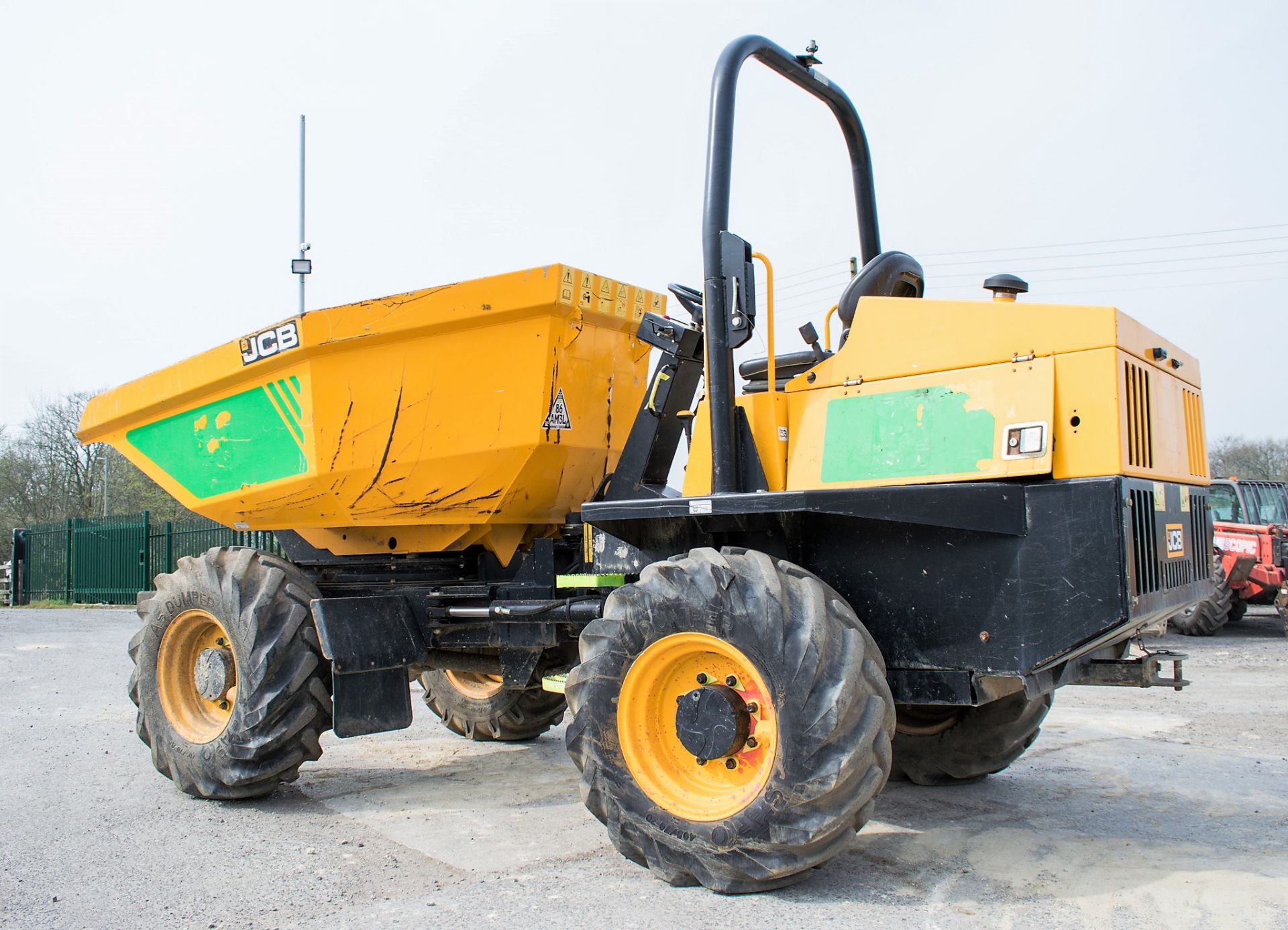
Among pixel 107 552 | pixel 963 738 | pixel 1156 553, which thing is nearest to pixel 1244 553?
pixel 963 738

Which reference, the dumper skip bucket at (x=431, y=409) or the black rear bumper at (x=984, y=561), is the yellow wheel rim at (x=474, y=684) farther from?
the black rear bumper at (x=984, y=561)

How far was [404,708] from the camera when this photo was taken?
18.3 ft

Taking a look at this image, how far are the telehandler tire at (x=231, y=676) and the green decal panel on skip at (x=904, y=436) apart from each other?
3036 millimetres

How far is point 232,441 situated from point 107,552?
751 inches

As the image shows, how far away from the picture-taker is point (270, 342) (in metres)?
5.71

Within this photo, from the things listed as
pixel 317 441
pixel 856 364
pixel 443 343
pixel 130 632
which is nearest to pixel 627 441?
pixel 443 343

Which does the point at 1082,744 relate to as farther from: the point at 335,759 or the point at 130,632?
the point at 130,632

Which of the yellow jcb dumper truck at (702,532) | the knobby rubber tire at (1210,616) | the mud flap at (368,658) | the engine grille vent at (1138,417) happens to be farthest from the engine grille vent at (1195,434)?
the knobby rubber tire at (1210,616)

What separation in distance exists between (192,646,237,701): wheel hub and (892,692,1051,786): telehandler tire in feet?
11.7

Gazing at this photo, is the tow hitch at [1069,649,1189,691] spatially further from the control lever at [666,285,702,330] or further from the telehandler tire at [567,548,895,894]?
the control lever at [666,285,702,330]

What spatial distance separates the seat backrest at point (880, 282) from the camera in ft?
14.6

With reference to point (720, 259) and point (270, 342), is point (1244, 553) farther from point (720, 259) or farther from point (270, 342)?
point (270, 342)

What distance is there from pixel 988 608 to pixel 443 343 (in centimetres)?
294

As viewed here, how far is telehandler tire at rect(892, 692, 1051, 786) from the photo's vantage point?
516 cm
